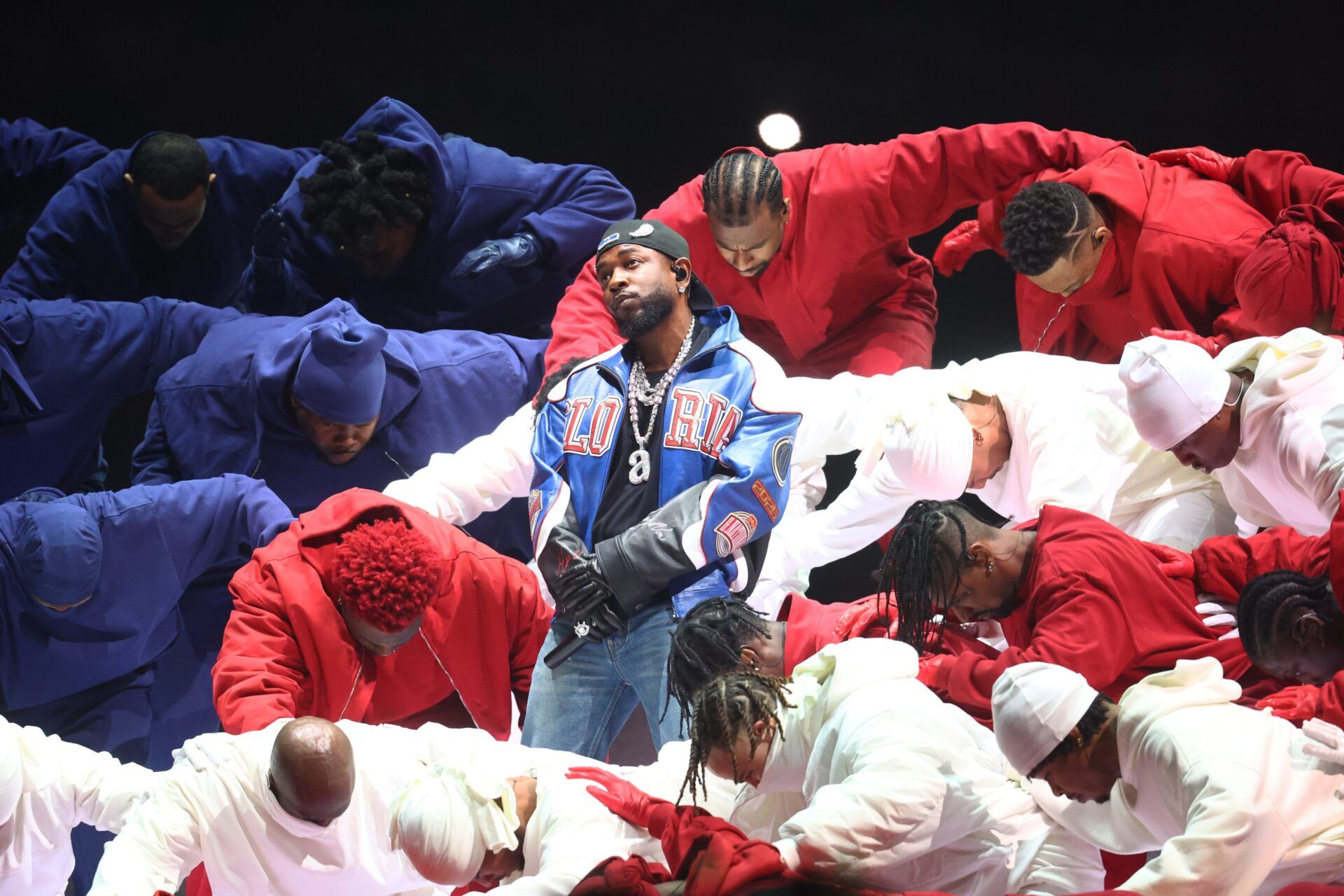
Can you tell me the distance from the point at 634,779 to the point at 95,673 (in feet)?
6.51

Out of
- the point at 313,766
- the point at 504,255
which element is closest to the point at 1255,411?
the point at 313,766

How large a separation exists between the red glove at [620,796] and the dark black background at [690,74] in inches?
94.4

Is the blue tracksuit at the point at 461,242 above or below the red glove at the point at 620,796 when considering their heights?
above

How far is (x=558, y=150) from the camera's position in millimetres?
5727

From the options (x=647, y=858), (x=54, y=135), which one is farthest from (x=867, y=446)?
(x=54, y=135)

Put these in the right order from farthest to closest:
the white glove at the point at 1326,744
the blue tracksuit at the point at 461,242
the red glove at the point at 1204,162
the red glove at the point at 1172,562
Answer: the blue tracksuit at the point at 461,242
the red glove at the point at 1204,162
the red glove at the point at 1172,562
the white glove at the point at 1326,744

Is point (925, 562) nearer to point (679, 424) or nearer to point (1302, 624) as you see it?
point (679, 424)

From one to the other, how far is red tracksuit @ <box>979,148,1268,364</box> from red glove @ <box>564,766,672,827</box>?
1.90m

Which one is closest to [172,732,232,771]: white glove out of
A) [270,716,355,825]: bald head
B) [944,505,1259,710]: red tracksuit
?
[270,716,355,825]: bald head

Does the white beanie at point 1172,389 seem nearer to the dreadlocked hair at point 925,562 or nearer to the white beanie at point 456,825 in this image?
the dreadlocked hair at point 925,562

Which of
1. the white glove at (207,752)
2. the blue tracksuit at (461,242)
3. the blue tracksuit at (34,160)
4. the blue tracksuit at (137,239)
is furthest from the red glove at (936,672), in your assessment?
the blue tracksuit at (34,160)

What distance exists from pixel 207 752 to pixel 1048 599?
183 centimetres

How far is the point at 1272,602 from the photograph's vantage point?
309 centimetres

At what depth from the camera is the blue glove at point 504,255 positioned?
516 centimetres
